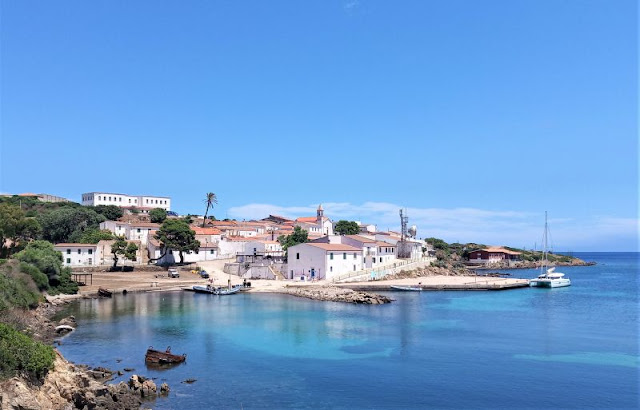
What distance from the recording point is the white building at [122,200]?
11706 centimetres

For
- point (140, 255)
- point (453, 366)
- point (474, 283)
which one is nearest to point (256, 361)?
point (453, 366)

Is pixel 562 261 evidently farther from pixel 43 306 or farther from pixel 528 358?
pixel 43 306

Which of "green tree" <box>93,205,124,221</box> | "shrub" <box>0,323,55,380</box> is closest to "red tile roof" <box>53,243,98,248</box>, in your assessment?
"green tree" <box>93,205,124,221</box>

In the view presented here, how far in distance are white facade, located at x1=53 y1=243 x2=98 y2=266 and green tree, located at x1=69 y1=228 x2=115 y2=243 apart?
350cm

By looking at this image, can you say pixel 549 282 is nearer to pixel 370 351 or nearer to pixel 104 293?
pixel 370 351

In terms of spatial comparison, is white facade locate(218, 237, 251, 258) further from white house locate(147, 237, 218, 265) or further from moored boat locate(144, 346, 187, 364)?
moored boat locate(144, 346, 187, 364)

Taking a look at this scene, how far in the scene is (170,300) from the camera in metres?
53.4

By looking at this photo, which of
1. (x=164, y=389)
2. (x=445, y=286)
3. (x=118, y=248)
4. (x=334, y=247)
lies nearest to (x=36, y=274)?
(x=118, y=248)

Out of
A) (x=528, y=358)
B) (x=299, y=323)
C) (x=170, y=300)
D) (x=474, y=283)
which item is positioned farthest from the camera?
(x=474, y=283)

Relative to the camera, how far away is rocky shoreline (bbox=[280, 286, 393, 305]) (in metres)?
54.2

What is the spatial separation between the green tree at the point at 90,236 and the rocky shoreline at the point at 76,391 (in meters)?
53.9

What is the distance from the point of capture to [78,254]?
231 feet

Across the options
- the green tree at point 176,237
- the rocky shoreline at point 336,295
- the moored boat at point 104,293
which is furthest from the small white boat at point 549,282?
the moored boat at point 104,293

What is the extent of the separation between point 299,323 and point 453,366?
15.8 m
